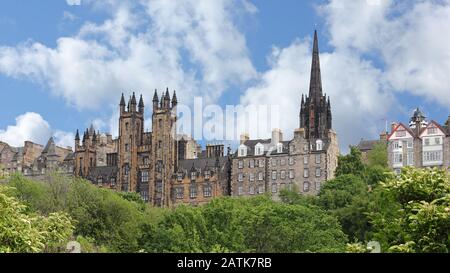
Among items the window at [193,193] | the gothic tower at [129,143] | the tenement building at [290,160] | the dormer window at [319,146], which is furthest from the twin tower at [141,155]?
the dormer window at [319,146]

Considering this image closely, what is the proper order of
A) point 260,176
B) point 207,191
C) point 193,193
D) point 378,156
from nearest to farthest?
point 378,156, point 260,176, point 207,191, point 193,193

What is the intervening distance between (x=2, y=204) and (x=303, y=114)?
395 ft

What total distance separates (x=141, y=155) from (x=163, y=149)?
515 centimetres

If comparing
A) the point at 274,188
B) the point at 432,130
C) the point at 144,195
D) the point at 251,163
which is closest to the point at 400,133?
the point at 432,130

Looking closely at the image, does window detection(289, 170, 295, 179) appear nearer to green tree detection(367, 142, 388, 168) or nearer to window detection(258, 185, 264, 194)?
window detection(258, 185, 264, 194)

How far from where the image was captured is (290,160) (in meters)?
135

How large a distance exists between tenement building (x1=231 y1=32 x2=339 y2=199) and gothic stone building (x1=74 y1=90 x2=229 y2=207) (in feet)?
13.4

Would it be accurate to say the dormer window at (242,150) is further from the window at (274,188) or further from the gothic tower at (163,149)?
the gothic tower at (163,149)

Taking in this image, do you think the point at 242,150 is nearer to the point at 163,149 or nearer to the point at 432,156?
the point at 163,149

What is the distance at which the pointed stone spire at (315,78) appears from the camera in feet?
477

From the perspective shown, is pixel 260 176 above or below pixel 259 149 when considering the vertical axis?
below

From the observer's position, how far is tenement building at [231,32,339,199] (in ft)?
437

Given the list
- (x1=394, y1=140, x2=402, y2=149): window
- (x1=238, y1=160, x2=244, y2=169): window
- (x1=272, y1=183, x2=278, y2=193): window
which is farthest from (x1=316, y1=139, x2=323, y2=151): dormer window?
(x1=394, y1=140, x2=402, y2=149): window
